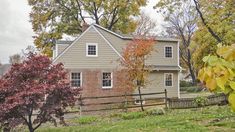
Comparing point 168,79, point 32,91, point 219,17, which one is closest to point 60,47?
point 168,79

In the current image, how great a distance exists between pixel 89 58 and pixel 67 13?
15.2 meters

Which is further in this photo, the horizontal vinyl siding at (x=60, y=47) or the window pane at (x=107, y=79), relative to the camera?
the horizontal vinyl siding at (x=60, y=47)

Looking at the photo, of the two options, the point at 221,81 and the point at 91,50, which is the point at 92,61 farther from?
the point at 221,81

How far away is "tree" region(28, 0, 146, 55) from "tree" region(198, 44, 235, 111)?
39.6 meters

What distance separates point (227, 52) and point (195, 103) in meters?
19.6

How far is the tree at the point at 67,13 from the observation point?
4147 centimetres

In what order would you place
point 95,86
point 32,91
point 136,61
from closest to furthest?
point 32,91
point 136,61
point 95,86

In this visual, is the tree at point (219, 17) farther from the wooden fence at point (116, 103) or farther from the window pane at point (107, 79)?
the window pane at point (107, 79)

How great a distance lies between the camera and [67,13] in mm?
42031

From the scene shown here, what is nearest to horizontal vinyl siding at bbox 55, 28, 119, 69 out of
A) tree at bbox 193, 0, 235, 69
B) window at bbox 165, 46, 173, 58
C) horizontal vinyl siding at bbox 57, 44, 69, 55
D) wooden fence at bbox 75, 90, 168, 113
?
horizontal vinyl siding at bbox 57, 44, 69, 55

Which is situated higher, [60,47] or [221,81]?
[60,47]

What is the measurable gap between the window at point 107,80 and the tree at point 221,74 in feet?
87.2

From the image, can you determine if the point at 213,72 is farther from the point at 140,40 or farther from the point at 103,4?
the point at 103,4

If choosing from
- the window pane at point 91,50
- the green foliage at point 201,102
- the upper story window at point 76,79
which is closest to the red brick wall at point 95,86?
the upper story window at point 76,79
